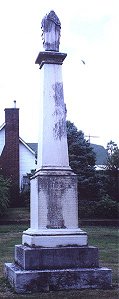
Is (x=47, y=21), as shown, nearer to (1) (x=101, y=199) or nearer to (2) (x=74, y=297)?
(2) (x=74, y=297)

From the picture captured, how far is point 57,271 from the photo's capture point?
8047mm

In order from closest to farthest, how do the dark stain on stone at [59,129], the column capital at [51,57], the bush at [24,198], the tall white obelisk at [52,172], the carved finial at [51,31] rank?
the tall white obelisk at [52,172], the dark stain on stone at [59,129], the column capital at [51,57], the carved finial at [51,31], the bush at [24,198]

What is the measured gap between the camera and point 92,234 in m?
20.9

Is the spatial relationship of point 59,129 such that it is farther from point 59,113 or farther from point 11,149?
point 11,149

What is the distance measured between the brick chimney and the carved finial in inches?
947

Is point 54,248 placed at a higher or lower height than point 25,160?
lower

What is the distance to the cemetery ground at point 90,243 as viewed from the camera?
7.65 m

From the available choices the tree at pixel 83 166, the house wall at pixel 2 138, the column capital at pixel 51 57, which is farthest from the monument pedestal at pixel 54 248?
the house wall at pixel 2 138

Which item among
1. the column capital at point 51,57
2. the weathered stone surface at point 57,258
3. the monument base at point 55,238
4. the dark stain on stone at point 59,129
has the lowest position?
the weathered stone surface at point 57,258

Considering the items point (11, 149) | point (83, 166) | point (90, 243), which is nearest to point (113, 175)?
point (83, 166)

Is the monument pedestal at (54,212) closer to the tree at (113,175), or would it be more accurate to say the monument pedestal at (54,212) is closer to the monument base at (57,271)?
the monument base at (57,271)

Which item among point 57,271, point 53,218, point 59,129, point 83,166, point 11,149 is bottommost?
point 57,271

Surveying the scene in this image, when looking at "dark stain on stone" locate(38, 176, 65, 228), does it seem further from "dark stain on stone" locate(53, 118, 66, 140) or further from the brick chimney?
the brick chimney

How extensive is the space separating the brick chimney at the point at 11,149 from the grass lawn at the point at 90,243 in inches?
395
